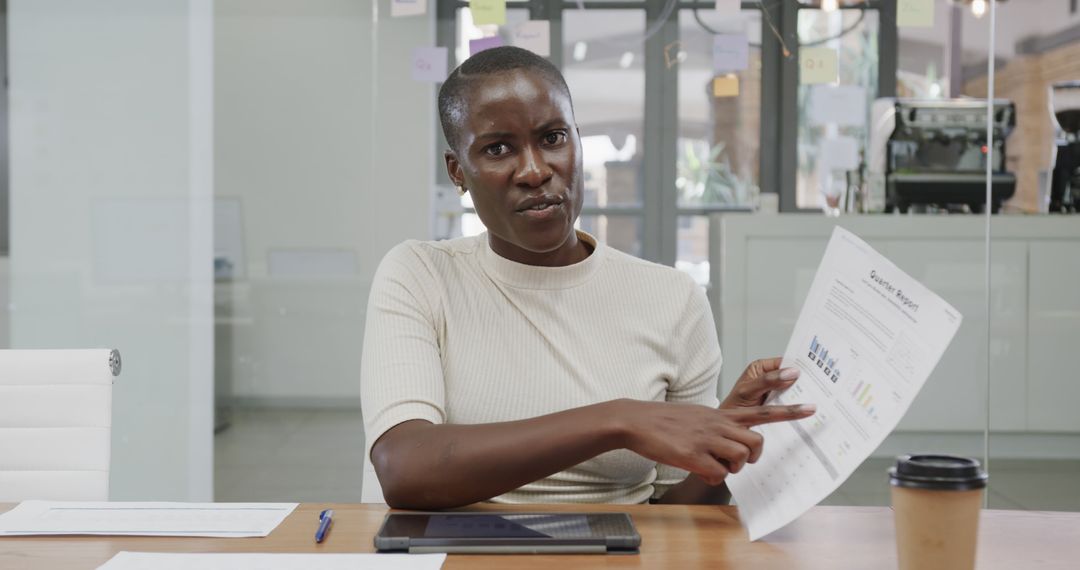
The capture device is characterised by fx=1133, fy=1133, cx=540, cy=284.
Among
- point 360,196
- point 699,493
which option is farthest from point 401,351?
point 360,196

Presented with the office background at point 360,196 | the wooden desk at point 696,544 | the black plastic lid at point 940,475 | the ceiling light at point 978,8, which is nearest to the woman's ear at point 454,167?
the wooden desk at point 696,544

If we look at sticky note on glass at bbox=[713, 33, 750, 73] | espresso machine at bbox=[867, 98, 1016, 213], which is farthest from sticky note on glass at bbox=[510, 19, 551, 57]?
espresso machine at bbox=[867, 98, 1016, 213]

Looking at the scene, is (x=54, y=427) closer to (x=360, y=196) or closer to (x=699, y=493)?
(x=699, y=493)

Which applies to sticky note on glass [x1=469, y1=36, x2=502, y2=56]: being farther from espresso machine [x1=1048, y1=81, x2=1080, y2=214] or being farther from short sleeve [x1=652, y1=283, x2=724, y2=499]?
short sleeve [x1=652, y1=283, x2=724, y2=499]

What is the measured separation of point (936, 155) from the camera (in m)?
3.35

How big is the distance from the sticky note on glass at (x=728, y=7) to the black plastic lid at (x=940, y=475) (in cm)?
256

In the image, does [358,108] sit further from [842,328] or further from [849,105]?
A: [842,328]

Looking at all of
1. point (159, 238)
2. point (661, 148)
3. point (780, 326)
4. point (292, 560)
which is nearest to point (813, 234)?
point (780, 326)

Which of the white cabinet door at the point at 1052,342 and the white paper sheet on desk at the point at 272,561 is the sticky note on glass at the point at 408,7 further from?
the white paper sheet on desk at the point at 272,561

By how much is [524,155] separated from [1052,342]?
2515 millimetres

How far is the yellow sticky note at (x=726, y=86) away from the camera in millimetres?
3301

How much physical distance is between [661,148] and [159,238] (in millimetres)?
1509

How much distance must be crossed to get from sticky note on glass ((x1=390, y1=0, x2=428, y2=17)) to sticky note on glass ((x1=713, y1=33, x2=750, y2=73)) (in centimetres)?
85

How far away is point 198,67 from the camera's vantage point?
3311 millimetres
